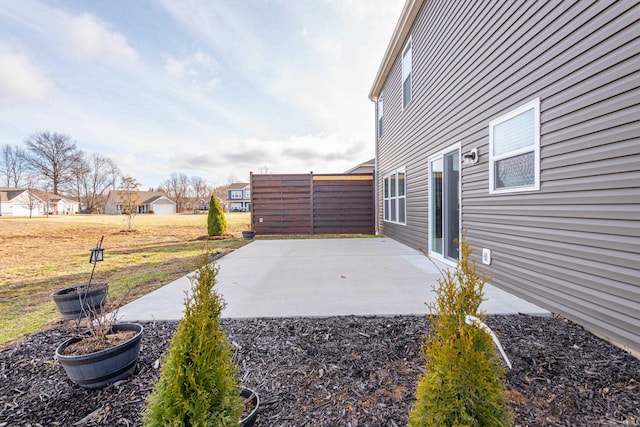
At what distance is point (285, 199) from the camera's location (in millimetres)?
10734

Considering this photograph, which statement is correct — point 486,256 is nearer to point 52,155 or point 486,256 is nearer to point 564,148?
point 564,148

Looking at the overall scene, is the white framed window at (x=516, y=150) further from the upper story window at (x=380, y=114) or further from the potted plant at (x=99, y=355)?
the upper story window at (x=380, y=114)

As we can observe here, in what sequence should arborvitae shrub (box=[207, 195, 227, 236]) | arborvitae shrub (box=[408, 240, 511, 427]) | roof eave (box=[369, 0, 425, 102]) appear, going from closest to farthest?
1. arborvitae shrub (box=[408, 240, 511, 427])
2. roof eave (box=[369, 0, 425, 102])
3. arborvitae shrub (box=[207, 195, 227, 236])

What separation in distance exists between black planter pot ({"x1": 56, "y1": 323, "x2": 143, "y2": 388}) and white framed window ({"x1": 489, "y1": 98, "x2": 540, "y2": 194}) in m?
3.73

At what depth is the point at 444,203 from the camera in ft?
17.1

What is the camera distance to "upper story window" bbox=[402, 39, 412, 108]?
6943 millimetres

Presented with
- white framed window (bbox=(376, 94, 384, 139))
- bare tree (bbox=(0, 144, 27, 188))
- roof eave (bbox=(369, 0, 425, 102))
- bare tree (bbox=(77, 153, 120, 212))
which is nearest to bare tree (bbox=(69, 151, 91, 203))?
bare tree (bbox=(77, 153, 120, 212))

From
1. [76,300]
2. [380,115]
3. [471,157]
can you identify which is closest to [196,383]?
[76,300]

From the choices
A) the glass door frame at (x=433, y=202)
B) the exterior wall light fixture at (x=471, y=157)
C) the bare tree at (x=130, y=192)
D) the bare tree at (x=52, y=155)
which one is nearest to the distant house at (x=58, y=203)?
the bare tree at (x=52, y=155)

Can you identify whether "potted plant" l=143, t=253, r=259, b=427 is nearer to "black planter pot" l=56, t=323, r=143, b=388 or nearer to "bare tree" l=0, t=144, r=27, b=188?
"black planter pot" l=56, t=323, r=143, b=388

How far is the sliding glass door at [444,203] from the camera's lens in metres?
4.86

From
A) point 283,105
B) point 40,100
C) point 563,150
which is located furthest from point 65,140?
point 563,150

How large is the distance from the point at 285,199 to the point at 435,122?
6.35 metres

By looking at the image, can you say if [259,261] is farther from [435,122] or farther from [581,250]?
[581,250]
